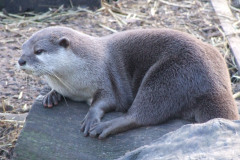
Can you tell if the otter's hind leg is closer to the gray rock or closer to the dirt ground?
the gray rock

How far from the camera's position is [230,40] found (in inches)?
209

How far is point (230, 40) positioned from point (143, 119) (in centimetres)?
250

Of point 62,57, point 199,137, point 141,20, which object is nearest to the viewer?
point 199,137

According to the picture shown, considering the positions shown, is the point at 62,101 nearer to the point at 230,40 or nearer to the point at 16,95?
the point at 16,95

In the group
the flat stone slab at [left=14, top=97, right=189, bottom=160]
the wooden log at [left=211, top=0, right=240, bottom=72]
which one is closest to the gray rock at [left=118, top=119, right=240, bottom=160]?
the flat stone slab at [left=14, top=97, right=189, bottom=160]

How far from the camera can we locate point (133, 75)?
3.53 metres

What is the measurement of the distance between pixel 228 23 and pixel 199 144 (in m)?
3.88

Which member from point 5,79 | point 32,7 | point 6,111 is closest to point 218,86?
point 6,111

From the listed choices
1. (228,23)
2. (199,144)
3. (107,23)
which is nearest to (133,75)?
(199,144)

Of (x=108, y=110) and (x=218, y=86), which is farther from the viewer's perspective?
(x=108, y=110)

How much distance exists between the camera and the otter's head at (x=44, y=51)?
129 inches

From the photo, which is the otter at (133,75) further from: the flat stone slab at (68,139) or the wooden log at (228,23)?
the wooden log at (228,23)

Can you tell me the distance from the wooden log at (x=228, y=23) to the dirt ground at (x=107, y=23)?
0.23ft

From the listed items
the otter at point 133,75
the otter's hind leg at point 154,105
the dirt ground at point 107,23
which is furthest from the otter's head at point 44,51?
the dirt ground at point 107,23
